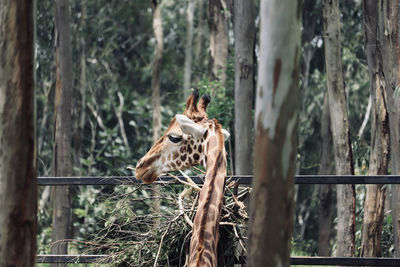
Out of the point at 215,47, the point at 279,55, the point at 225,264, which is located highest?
the point at 215,47

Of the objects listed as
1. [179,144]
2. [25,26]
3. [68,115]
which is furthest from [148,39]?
Answer: [25,26]

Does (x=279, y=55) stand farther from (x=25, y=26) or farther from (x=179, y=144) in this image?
(x=179, y=144)

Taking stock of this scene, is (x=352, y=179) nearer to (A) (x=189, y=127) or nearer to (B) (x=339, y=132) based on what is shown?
(A) (x=189, y=127)

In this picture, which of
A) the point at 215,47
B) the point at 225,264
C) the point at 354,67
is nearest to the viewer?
the point at 225,264

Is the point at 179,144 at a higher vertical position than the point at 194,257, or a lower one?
higher

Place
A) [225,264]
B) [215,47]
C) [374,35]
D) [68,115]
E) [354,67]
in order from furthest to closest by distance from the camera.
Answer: [354,67] → [215,47] → [68,115] → [374,35] → [225,264]

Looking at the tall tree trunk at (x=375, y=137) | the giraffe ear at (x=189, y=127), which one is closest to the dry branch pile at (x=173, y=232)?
the giraffe ear at (x=189, y=127)

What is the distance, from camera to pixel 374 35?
1017 centimetres

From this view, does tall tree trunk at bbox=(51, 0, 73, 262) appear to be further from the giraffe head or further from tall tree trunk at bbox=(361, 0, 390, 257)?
the giraffe head

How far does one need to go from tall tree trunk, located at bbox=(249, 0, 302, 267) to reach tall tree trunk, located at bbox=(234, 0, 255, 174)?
19.4ft

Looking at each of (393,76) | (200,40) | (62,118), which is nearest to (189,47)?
(200,40)

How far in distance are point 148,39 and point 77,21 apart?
441cm

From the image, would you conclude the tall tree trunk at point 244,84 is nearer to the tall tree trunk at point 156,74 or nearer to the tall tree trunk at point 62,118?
the tall tree trunk at point 62,118

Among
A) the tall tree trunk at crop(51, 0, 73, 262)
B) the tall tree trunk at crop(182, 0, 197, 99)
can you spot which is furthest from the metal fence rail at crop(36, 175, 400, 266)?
the tall tree trunk at crop(182, 0, 197, 99)
